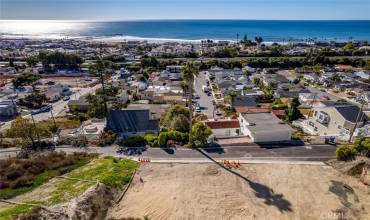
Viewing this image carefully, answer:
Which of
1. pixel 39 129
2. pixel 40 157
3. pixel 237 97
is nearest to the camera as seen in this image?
pixel 40 157

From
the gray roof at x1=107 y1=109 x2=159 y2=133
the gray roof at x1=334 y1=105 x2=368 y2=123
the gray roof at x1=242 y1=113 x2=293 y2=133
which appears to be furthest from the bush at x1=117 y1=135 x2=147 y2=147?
the gray roof at x1=334 y1=105 x2=368 y2=123

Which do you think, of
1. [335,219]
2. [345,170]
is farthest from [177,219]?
[345,170]

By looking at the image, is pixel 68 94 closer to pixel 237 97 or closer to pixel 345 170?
pixel 237 97

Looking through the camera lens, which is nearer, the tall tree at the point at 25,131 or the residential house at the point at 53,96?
the tall tree at the point at 25,131

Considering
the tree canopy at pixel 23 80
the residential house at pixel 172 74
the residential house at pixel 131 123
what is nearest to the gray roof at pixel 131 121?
the residential house at pixel 131 123

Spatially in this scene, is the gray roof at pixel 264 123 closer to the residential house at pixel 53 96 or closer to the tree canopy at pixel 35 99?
the tree canopy at pixel 35 99

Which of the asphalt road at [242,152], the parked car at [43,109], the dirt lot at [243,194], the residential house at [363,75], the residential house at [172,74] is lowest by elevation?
the dirt lot at [243,194]

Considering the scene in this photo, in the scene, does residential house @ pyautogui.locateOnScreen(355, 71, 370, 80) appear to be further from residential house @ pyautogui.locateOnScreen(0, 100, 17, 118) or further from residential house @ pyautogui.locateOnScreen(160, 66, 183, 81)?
residential house @ pyautogui.locateOnScreen(0, 100, 17, 118)
